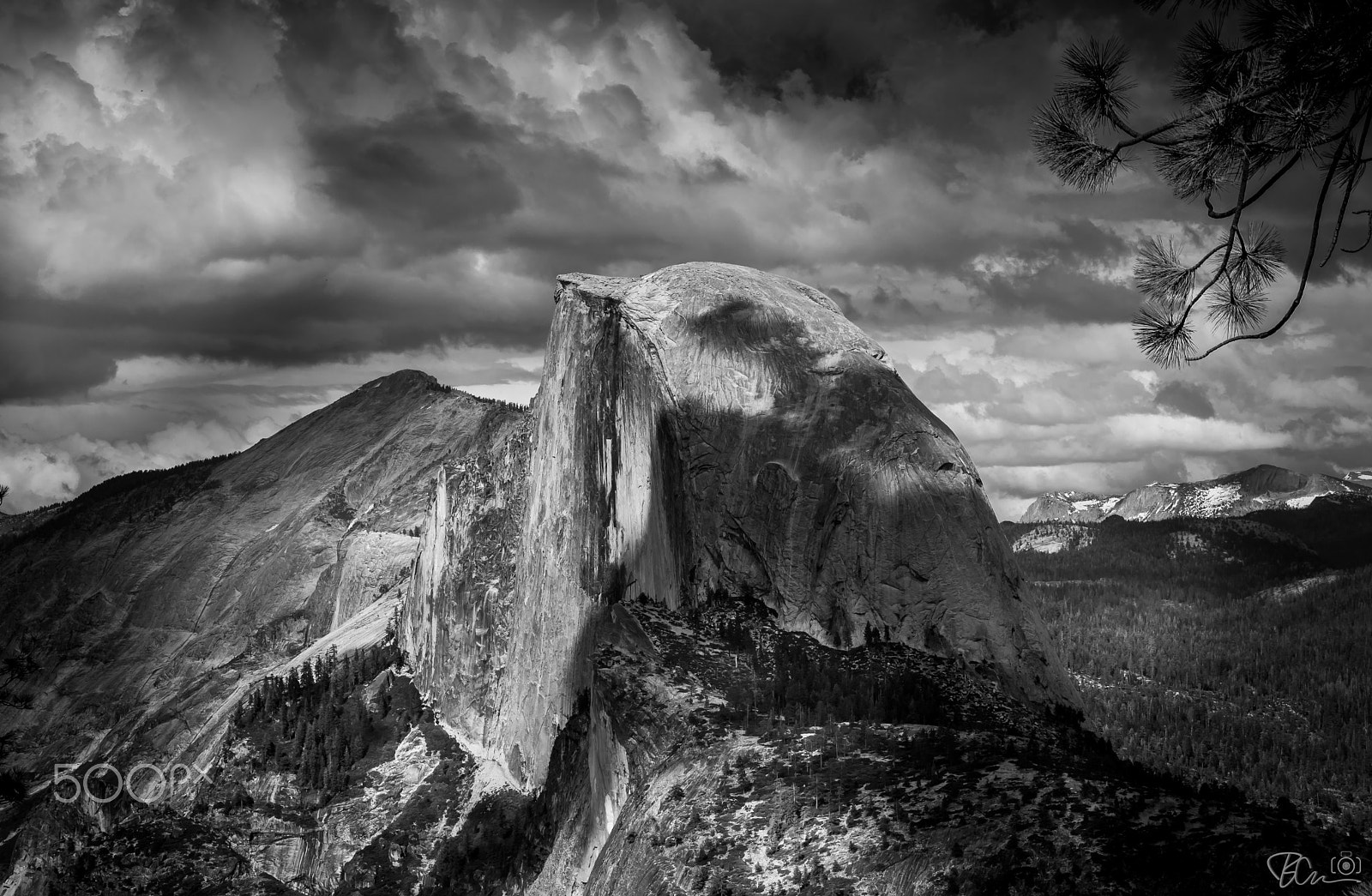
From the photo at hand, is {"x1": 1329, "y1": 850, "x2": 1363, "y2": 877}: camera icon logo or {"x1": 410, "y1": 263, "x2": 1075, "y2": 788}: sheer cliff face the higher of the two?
{"x1": 410, "y1": 263, "x2": 1075, "y2": 788}: sheer cliff face

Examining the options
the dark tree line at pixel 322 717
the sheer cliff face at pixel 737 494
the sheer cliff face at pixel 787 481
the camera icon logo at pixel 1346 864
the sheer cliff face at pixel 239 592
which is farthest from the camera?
the sheer cliff face at pixel 239 592

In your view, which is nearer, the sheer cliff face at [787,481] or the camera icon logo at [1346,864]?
the camera icon logo at [1346,864]

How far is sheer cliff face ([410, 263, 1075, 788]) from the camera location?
78062 millimetres

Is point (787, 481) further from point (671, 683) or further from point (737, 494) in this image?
point (671, 683)

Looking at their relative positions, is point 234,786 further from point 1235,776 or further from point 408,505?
point 1235,776

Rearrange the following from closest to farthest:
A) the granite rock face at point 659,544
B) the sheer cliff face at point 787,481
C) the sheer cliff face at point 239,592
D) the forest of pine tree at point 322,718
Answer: the granite rock face at point 659,544 < the sheer cliff face at point 787,481 < the forest of pine tree at point 322,718 < the sheer cliff face at point 239,592

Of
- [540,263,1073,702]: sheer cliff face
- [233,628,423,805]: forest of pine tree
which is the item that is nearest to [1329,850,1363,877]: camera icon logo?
[540,263,1073,702]: sheer cliff face

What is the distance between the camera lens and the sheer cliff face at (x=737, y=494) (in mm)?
78062
